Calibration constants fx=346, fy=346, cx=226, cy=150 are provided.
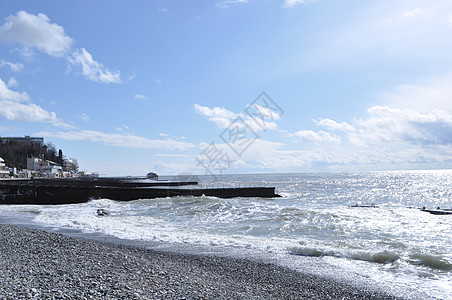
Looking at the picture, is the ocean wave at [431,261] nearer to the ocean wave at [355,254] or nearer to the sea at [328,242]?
the sea at [328,242]

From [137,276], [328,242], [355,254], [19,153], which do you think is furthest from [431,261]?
[19,153]

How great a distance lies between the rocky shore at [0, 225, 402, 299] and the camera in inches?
228

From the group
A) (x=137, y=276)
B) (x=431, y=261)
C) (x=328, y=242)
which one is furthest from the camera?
(x=328, y=242)

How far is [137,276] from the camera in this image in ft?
23.0

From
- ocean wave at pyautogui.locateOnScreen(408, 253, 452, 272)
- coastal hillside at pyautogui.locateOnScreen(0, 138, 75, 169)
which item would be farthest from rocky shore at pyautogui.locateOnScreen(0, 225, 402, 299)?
coastal hillside at pyautogui.locateOnScreen(0, 138, 75, 169)

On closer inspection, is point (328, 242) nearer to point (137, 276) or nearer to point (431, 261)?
point (431, 261)

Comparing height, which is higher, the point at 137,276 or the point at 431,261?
the point at 137,276

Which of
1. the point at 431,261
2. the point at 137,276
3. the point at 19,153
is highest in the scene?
the point at 19,153

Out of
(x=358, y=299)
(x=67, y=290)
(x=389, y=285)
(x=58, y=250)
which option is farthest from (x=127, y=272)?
(x=389, y=285)

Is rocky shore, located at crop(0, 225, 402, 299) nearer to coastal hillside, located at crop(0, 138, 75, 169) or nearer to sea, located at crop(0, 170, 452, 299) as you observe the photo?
sea, located at crop(0, 170, 452, 299)

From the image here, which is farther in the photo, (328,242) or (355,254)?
(328,242)

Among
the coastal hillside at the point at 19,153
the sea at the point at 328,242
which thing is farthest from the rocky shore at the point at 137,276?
the coastal hillside at the point at 19,153

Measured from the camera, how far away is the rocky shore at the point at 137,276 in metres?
5.79

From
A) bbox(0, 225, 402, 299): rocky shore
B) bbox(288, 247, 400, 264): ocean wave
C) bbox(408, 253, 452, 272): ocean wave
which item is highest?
bbox(0, 225, 402, 299): rocky shore
